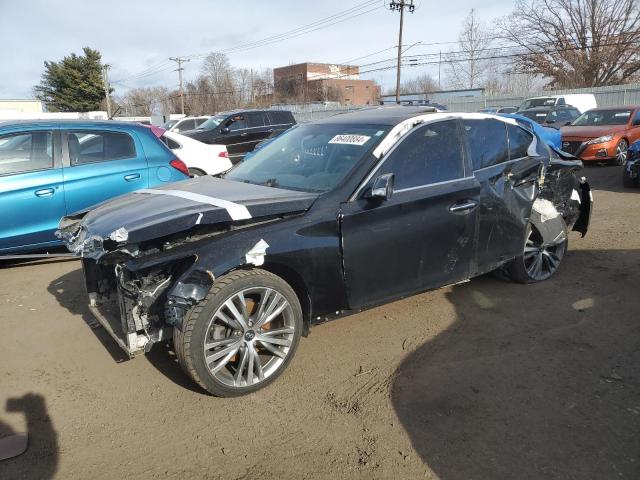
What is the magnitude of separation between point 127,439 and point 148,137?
4332 mm

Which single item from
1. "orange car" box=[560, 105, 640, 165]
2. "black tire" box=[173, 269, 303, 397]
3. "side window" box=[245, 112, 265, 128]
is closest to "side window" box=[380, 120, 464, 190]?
"black tire" box=[173, 269, 303, 397]

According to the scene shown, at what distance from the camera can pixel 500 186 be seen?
434cm

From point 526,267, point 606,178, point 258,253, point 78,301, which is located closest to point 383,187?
point 258,253

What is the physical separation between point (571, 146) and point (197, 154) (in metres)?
9.77

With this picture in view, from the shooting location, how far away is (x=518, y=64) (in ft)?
157

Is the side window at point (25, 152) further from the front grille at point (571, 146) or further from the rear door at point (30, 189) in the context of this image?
the front grille at point (571, 146)

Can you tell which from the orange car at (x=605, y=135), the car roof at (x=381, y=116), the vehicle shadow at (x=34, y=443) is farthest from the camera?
the orange car at (x=605, y=135)

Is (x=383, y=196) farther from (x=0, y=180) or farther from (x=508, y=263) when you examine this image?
(x=0, y=180)

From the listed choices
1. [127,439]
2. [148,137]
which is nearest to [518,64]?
[148,137]

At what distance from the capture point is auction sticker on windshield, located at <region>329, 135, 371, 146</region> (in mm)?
3851

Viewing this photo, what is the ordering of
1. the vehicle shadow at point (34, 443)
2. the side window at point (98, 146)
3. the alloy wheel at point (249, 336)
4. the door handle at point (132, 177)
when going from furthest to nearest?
the door handle at point (132, 177) < the side window at point (98, 146) < the alloy wheel at point (249, 336) < the vehicle shadow at point (34, 443)

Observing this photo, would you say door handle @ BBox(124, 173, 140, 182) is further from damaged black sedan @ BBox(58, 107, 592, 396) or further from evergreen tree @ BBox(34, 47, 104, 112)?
evergreen tree @ BBox(34, 47, 104, 112)

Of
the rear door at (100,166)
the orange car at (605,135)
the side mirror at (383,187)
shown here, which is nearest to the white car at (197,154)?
the rear door at (100,166)

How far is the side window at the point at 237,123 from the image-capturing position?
14719mm
